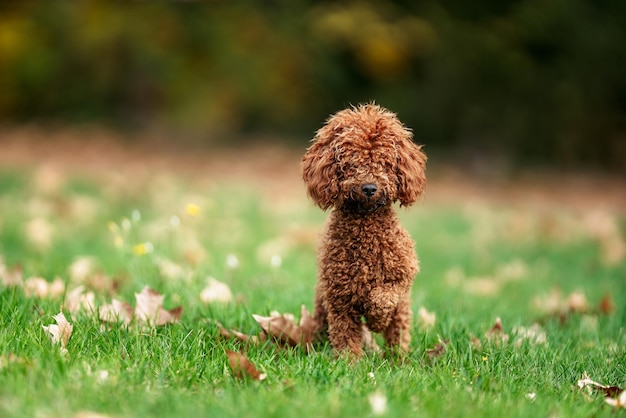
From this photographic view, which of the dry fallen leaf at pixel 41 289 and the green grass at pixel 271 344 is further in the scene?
the dry fallen leaf at pixel 41 289

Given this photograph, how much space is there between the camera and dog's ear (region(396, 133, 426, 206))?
346 centimetres

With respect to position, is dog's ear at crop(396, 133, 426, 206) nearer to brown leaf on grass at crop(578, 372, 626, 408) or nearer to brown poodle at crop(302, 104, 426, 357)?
brown poodle at crop(302, 104, 426, 357)

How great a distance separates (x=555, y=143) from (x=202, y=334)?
13.5m

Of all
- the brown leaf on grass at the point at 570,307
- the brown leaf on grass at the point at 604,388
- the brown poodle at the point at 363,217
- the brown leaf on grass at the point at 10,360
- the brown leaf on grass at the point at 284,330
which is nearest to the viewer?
the brown leaf on grass at the point at 10,360

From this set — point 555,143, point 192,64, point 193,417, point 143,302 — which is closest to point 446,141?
point 555,143

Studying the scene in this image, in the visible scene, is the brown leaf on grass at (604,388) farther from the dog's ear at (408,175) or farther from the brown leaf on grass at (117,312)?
the brown leaf on grass at (117,312)

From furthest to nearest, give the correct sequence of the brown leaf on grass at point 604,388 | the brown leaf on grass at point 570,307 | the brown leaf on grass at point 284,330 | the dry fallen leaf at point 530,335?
1. the brown leaf on grass at point 570,307
2. the dry fallen leaf at point 530,335
3. the brown leaf on grass at point 284,330
4. the brown leaf on grass at point 604,388

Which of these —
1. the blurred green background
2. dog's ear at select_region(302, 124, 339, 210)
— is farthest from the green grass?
the blurred green background

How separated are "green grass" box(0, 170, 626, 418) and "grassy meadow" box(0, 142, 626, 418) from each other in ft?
0.04

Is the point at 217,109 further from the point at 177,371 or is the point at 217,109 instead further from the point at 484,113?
the point at 177,371

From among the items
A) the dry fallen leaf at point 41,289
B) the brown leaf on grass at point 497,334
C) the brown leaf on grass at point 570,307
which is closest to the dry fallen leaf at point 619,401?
the brown leaf on grass at point 497,334

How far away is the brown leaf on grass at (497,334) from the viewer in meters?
3.87

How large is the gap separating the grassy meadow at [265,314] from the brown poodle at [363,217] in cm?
22

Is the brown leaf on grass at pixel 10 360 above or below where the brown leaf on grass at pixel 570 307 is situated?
below
